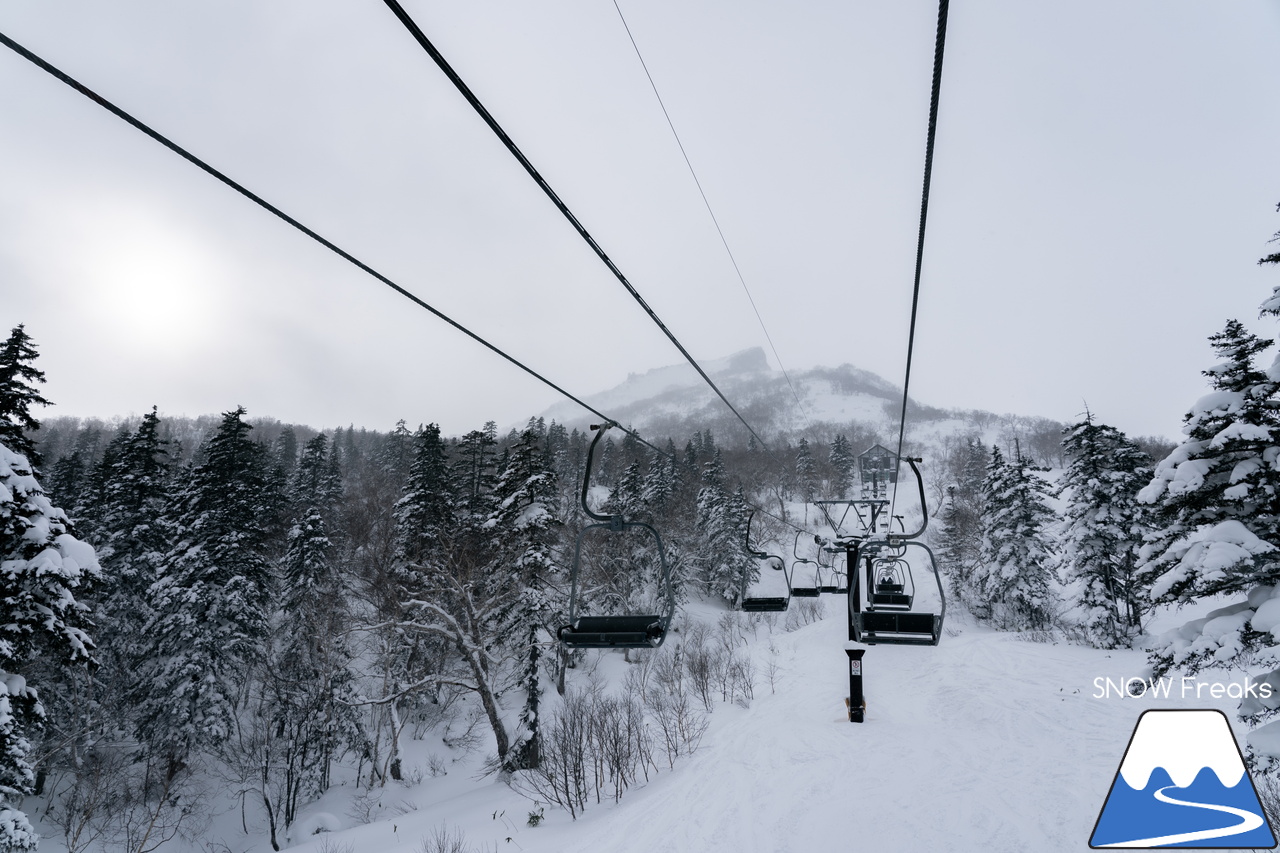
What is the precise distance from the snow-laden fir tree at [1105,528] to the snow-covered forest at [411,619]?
135 mm

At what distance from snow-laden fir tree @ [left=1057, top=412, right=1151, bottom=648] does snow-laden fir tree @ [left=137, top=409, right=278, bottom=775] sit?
41.2 meters

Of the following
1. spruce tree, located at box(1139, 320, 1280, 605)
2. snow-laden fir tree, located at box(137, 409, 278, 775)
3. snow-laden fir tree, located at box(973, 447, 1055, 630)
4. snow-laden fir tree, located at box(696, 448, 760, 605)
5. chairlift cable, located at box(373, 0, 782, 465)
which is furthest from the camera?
snow-laden fir tree, located at box(696, 448, 760, 605)

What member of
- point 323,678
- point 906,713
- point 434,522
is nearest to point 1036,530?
point 906,713

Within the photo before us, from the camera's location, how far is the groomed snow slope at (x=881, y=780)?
41.8 feet

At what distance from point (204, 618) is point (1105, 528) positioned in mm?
43281

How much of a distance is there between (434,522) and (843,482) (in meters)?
82.9

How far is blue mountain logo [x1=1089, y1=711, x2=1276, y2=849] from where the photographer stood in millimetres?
9578

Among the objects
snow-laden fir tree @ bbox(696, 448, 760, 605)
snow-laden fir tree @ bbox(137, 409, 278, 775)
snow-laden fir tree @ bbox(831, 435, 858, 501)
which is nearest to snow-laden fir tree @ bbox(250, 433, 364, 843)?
snow-laden fir tree @ bbox(137, 409, 278, 775)

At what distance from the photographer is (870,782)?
15.1 m

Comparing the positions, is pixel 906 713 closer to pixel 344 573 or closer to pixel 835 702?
pixel 835 702

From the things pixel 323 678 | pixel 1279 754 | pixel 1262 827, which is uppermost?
pixel 1279 754

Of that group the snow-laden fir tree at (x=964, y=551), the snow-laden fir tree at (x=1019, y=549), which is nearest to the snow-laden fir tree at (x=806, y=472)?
the snow-laden fir tree at (x=964, y=551)

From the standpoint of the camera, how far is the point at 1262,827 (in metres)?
10.0

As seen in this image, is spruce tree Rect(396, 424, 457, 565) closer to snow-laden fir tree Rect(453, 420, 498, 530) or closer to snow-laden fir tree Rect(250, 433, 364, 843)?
snow-laden fir tree Rect(453, 420, 498, 530)
